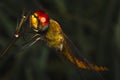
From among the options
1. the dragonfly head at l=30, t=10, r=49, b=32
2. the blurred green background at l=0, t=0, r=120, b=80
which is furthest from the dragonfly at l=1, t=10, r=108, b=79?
the blurred green background at l=0, t=0, r=120, b=80

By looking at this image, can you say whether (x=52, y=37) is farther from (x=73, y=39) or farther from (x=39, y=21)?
(x=73, y=39)

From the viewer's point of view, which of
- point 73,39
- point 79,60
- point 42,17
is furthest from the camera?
point 73,39

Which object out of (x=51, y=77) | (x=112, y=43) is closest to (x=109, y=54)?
(x=112, y=43)

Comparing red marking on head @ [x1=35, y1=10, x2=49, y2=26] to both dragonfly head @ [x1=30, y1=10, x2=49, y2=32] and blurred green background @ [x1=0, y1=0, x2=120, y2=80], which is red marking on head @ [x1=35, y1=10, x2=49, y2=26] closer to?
dragonfly head @ [x1=30, y1=10, x2=49, y2=32]

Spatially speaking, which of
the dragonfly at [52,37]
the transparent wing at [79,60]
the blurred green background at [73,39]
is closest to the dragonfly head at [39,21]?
the dragonfly at [52,37]

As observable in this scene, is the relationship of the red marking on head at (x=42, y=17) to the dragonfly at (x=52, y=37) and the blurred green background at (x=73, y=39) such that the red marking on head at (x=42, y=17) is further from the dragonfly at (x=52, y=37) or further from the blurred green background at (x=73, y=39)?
the blurred green background at (x=73, y=39)

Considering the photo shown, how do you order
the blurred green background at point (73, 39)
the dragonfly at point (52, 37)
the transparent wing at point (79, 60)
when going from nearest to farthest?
the dragonfly at point (52, 37)
the transparent wing at point (79, 60)
the blurred green background at point (73, 39)

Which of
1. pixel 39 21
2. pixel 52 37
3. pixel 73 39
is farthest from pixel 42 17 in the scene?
pixel 73 39
